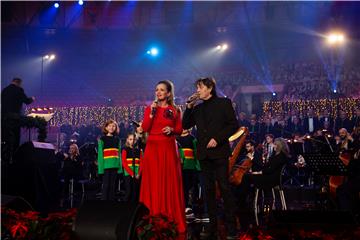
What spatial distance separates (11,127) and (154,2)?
608 inches

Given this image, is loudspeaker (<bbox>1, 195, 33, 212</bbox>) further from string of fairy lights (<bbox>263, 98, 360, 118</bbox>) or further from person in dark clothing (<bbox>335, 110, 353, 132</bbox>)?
string of fairy lights (<bbox>263, 98, 360, 118</bbox>)

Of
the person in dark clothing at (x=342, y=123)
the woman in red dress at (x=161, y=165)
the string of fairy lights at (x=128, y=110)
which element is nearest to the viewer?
the woman in red dress at (x=161, y=165)

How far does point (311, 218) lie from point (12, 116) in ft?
16.6

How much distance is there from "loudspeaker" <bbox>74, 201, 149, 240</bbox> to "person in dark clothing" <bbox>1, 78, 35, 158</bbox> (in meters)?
3.95

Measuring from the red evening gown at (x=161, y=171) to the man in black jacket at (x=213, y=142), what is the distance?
1.00ft

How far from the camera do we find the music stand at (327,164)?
5898mm

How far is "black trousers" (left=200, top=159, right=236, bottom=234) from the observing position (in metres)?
4.21

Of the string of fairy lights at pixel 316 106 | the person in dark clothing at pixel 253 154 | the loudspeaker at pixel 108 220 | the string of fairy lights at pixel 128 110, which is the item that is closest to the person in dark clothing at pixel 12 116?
the loudspeaker at pixel 108 220

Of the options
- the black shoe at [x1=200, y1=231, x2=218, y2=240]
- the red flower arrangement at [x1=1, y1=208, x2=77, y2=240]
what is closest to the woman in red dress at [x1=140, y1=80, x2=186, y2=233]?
the black shoe at [x1=200, y1=231, x2=218, y2=240]

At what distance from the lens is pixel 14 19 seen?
19.6 metres

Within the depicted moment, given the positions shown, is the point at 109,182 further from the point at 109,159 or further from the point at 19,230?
the point at 19,230

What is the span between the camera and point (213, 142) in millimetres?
4223

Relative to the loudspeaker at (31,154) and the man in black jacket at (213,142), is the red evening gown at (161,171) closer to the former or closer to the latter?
the man in black jacket at (213,142)

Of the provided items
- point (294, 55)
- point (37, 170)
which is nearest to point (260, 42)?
point (294, 55)
